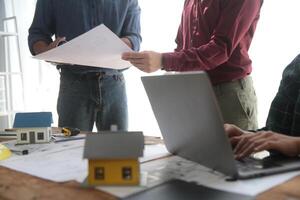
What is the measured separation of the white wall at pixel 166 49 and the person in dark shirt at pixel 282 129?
0.86 meters

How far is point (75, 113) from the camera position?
1.66 metres

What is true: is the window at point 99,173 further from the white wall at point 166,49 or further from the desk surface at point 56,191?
the white wall at point 166,49

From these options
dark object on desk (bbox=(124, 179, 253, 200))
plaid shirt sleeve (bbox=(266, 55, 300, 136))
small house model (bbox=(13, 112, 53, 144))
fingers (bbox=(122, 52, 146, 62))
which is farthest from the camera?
fingers (bbox=(122, 52, 146, 62))

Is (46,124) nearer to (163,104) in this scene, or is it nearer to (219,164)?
(163,104)

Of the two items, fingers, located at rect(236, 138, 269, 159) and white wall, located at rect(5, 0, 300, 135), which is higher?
white wall, located at rect(5, 0, 300, 135)

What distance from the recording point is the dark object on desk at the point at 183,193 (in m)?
0.64

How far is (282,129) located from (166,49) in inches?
58.9

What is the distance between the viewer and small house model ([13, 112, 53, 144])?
1216mm

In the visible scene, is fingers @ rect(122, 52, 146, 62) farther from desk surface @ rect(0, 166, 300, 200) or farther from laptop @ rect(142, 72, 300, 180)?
desk surface @ rect(0, 166, 300, 200)

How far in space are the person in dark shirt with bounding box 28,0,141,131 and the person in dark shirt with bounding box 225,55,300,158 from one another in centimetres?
77

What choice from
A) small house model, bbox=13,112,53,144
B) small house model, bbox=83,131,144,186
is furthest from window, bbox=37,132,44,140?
small house model, bbox=83,131,144,186

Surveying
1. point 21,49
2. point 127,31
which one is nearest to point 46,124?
point 127,31

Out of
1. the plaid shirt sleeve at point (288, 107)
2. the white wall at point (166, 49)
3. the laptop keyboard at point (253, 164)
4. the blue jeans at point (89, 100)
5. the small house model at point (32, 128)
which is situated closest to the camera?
the laptop keyboard at point (253, 164)

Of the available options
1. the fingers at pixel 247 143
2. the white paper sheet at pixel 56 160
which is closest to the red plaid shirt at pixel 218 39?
the white paper sheet at pixel 56 160
